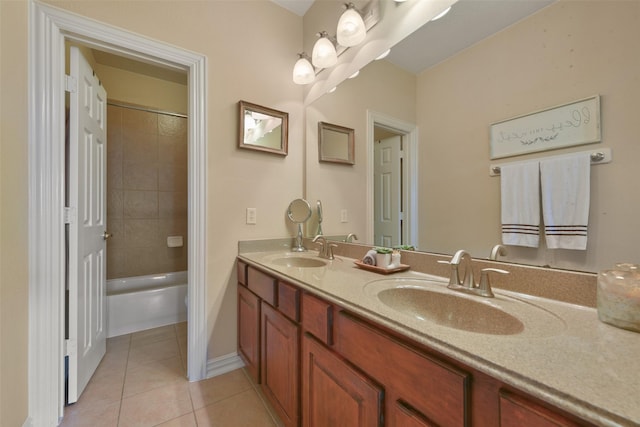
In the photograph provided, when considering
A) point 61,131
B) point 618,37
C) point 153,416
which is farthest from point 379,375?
point 61,131

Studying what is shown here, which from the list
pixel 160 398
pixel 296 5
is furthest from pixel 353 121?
pixel 160 398

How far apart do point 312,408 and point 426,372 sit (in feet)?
1.93

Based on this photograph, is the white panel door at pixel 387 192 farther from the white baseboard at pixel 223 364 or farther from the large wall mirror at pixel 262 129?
the white baseboard at pixel 223 364

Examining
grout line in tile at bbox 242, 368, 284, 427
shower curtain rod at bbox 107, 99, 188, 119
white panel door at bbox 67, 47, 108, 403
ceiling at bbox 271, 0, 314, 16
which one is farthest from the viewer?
shower curtain rod at bbox 107, 99, 188, 119

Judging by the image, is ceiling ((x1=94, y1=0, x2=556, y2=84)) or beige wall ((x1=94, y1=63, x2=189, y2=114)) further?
beige wall ((x1=94, y1=63, x2=189, y2=114))

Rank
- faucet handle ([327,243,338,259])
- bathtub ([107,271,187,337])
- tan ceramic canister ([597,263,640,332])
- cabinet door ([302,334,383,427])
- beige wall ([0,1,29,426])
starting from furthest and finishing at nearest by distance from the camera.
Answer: bathtub ([107,271,187,337])
faucet handle ([327,243,338,259])
beige wall ([0,1,29,426])
cabinet door ([302,334,383,427])
tan ceramic canister ([597,263,640,332])

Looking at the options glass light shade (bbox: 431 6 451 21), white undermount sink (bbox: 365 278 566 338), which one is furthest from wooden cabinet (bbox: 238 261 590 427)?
glass light shade (bbox: 431 6 451 21)

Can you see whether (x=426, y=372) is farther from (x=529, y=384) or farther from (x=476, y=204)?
(x=476, y=204)

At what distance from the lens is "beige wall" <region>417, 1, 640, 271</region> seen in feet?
2.26

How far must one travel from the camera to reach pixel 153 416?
130 centimetres

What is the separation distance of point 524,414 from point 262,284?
1123 millimetres

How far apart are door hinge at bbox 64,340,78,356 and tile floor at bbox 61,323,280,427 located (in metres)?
0.28

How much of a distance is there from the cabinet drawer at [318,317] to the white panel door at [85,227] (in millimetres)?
1335

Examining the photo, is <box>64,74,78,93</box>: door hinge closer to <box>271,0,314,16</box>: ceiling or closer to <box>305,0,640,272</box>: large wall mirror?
<box>271,0,314,16</box>: ceiling
